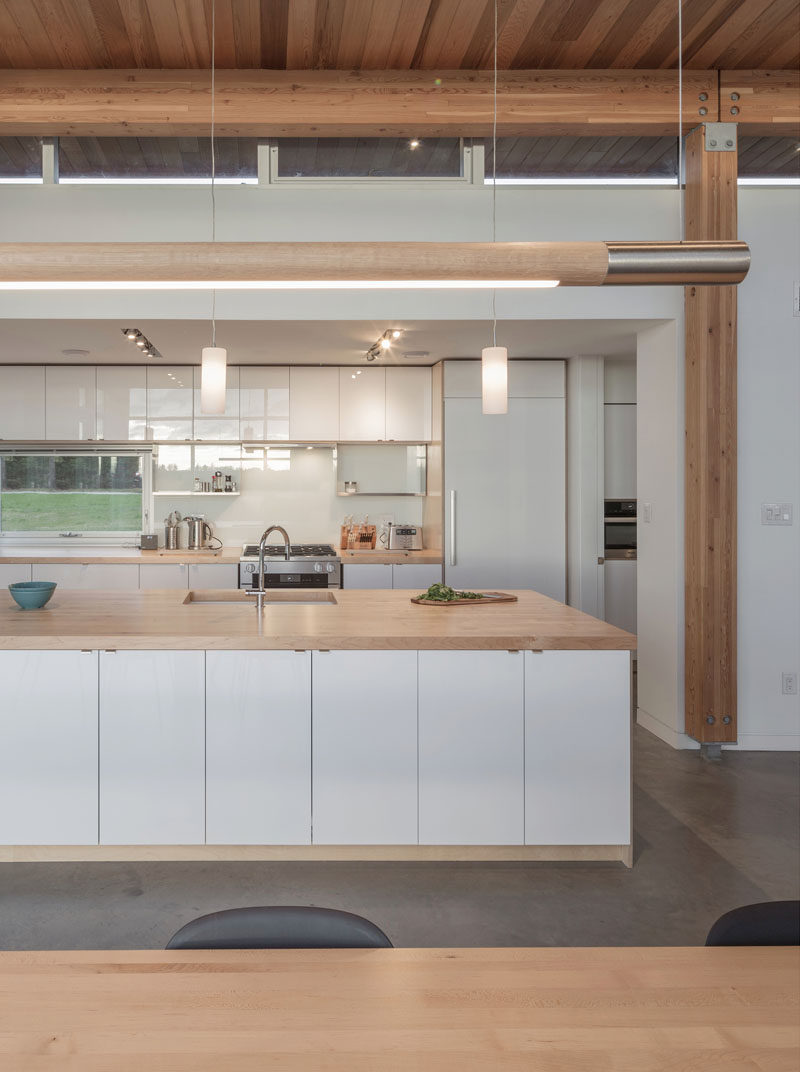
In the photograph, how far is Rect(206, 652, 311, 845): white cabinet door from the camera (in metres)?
3.06

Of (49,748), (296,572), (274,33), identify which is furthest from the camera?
(296,572)

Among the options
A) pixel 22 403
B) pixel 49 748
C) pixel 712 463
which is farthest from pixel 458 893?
pixel 22 403

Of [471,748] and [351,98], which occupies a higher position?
[351,98]

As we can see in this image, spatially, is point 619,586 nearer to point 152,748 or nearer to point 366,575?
point 366,575

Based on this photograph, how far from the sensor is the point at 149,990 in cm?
100

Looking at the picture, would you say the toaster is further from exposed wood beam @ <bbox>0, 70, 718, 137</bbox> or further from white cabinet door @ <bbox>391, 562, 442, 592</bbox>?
exposed wood beam @ <bbox>0, 70, 718, 137</bbox>

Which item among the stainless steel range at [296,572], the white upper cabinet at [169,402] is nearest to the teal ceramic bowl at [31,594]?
the stainless steel range at [296,572]

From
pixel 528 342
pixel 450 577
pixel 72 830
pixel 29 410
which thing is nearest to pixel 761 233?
pixel 528 342

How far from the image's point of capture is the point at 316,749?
121 inches

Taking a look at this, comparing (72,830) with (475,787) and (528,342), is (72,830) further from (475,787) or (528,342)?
(528,342)

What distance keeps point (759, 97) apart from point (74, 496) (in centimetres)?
557

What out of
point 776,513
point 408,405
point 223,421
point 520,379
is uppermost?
point 520,379

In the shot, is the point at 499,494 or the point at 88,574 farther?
the point at 88,574

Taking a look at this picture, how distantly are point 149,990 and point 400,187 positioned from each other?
14.7 feet
